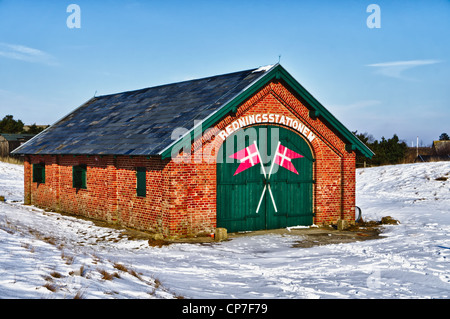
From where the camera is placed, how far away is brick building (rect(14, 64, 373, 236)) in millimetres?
13367

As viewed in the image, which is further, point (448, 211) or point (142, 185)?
point (448, 211)

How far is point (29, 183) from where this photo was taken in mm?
21578

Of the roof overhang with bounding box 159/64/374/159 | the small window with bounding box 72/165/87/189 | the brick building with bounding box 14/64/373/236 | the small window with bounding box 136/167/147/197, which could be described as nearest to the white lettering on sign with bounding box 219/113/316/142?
the brick building with bounding box 14/64/373/236

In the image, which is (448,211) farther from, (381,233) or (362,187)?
(362,187)

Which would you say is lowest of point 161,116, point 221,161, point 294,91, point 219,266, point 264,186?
point 219,266

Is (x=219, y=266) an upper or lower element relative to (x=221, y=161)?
lower

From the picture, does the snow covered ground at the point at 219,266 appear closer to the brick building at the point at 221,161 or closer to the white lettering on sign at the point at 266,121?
the brick building at the point at 221,161

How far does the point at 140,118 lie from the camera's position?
1694 cm

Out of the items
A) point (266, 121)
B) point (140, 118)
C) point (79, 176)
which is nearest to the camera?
point (266, 121)

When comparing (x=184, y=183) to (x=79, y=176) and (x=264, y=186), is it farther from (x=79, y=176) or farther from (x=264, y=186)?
(x=79, y=176)

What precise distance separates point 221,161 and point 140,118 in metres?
4.47

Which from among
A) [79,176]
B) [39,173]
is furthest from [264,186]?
[39,173]
